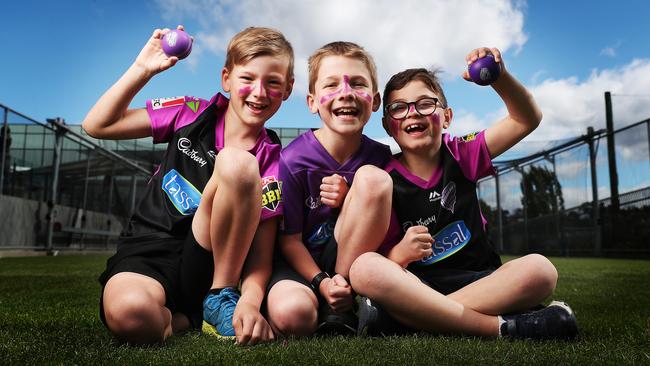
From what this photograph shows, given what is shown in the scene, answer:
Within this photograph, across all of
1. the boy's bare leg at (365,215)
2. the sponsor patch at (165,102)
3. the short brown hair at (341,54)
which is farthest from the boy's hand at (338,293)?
the sponsor patch at (165,102)

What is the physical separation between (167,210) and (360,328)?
2.97 feet

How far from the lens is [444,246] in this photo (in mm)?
2242

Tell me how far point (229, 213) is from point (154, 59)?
707 millimetres

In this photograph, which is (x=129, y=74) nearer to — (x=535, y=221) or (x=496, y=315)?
(x=496, y=315)

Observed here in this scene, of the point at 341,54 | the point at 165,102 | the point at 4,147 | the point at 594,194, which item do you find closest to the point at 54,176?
the point at 4,147

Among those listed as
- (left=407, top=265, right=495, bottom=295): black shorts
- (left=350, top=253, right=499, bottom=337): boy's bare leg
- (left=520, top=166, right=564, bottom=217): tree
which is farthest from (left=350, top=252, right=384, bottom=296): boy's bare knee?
(left=520, top=166, right=564, bottom=217): tree

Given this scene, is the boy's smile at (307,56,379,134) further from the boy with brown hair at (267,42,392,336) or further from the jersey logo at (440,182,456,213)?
the jersey logo at (440,182,456,213)

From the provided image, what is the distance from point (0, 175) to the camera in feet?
28.9

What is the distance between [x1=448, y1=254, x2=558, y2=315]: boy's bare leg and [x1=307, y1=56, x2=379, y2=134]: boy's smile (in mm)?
820

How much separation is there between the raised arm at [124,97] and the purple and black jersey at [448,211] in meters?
1.07

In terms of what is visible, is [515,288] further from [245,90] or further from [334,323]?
[245,90]

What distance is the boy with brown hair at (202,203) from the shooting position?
6.14 ft

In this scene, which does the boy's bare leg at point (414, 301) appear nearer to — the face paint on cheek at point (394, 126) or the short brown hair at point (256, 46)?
the face paint on cheek at point (394, 126)

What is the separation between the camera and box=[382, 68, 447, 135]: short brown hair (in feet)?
7.85
